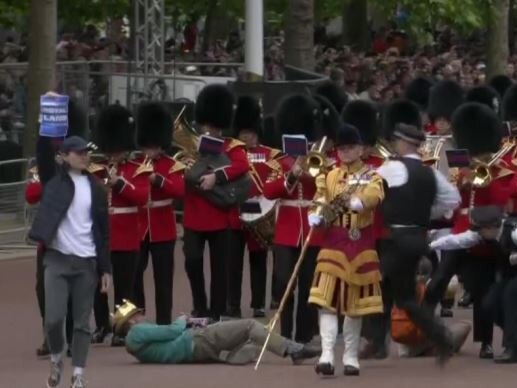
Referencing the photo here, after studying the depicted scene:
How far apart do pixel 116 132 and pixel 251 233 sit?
1.66 metres

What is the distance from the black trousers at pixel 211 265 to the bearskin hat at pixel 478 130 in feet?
6.98

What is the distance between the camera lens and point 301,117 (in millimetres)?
14680

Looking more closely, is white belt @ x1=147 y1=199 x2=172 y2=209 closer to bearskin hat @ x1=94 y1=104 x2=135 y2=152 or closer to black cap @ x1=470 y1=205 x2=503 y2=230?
bearskin hat @ x1=94 y1=104 x2=135 y2=152

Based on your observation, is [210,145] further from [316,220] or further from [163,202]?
[316,220]

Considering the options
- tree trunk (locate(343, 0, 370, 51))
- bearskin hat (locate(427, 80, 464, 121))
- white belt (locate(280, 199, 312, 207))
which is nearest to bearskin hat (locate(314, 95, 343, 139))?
white belt (locate(280, 199, 312, 207))

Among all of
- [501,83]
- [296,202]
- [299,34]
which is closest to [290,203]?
[296,202]

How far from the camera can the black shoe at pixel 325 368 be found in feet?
42.3

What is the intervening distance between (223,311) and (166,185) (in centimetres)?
139

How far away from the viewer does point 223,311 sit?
15.9 m

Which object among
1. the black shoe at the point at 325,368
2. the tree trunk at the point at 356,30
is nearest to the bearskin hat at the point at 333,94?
the black shoe at the point at 325,368

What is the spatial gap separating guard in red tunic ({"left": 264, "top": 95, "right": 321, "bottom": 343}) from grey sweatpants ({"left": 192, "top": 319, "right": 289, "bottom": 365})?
0.57 meters

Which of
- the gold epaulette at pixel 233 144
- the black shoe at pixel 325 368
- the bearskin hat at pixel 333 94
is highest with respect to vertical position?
the bearskin hat at pixel 333 94

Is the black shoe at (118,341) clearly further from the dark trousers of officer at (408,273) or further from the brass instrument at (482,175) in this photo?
the brass instrument at (482,175)

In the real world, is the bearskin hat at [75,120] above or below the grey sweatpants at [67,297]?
above
